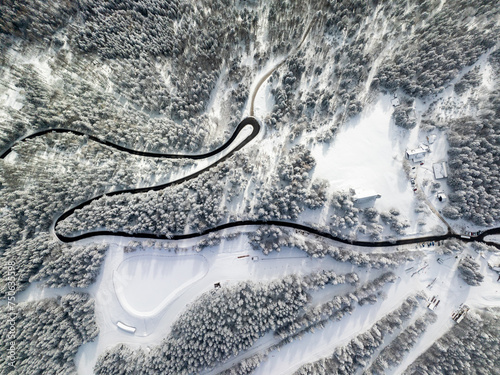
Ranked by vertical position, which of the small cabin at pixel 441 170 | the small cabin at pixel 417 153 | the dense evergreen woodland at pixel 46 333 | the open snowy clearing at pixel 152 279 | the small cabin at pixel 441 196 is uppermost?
the small cabin at pixel 417 153

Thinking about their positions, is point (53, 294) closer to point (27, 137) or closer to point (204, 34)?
point (27, 137)

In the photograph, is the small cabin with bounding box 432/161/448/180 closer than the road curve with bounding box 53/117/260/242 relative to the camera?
Yes

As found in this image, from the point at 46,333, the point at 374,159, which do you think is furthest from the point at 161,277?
the point at 374,159

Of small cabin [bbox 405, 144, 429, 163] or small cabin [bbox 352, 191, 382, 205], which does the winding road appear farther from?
small cabin [bbox 405, 144, 429, 163]

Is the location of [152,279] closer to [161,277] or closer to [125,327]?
[161,277]

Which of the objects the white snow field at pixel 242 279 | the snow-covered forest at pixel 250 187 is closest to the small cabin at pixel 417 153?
the snow-covered forest at pixel 250 187

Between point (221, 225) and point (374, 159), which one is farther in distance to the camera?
point (374, 159)

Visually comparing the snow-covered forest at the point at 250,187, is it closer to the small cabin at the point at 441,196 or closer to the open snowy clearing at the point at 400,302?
the open snowy clearing at the point at 400,302

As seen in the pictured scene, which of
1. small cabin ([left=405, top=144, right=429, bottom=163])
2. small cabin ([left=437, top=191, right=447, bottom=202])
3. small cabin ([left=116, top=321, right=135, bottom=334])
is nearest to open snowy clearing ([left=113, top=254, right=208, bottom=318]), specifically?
small cabin ([left=116, top=321, right=135, bottom=334])
